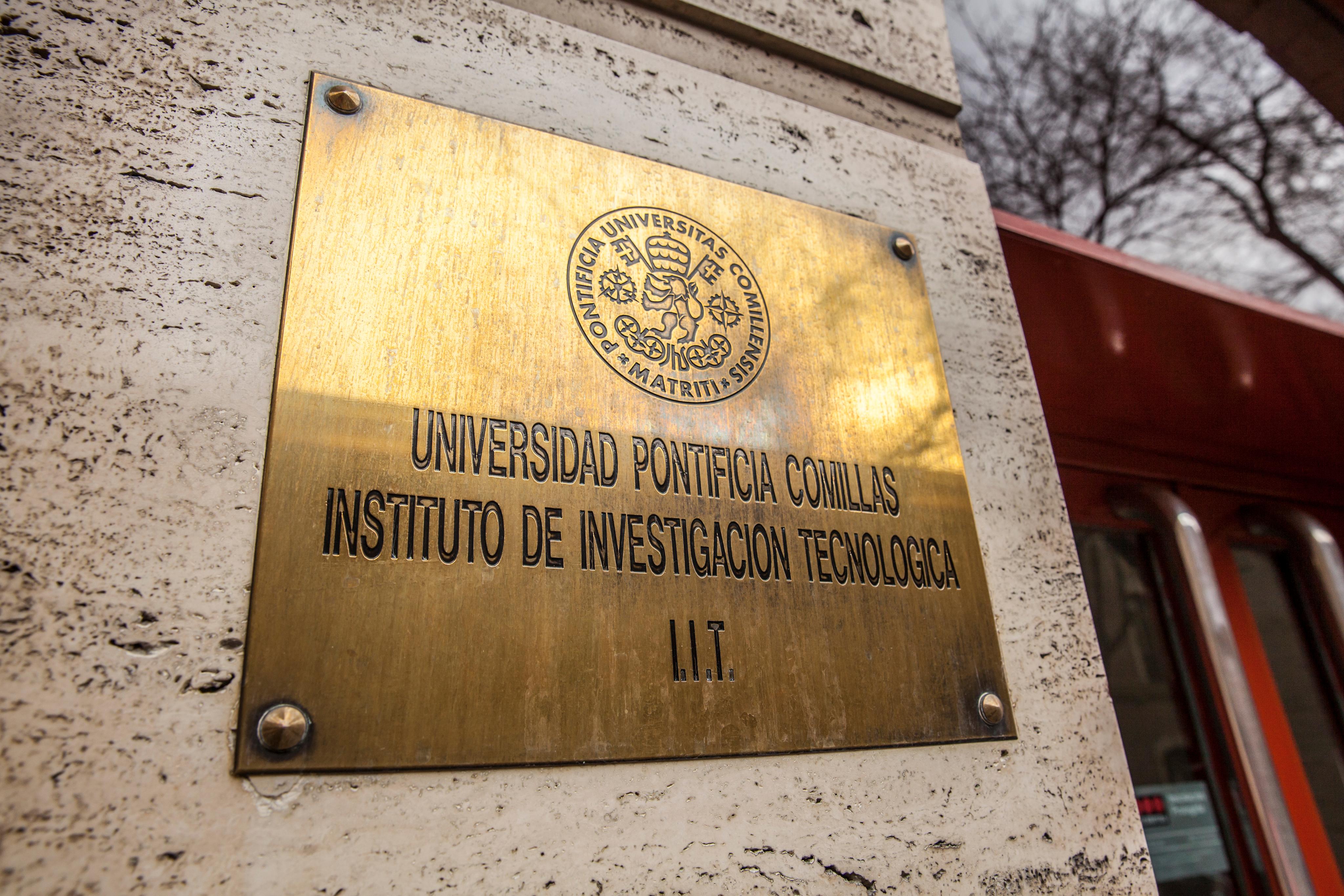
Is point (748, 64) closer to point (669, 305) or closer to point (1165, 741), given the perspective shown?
point (669, 305)

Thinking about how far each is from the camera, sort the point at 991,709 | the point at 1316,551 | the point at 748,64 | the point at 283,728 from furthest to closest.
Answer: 1. the point at 1316,551
2. the point at 748,64
3. the point at 991,709
4. the point at 283,728

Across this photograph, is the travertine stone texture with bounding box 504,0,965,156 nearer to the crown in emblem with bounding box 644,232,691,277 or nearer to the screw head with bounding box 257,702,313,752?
the crown in emblem with bounding box 644,232,691,277

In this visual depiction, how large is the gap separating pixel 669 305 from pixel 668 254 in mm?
86

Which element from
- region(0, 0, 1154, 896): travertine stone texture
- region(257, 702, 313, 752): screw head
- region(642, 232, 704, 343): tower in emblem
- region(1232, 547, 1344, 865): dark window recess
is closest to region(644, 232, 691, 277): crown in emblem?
region(642, 232, 704, 343): tower in emblem

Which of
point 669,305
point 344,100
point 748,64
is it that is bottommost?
point 669,305

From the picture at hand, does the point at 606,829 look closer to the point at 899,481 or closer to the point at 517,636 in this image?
the point at 517,636

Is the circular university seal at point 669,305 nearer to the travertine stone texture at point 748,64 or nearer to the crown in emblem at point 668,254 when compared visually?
the crown in emblem at point 668,254

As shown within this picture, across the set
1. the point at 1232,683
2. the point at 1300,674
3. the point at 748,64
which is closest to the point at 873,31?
the point at 748,64

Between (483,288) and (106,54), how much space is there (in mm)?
482

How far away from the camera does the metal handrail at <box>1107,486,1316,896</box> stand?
1.63 meters

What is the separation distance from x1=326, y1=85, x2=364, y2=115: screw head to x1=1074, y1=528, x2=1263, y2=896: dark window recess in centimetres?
201

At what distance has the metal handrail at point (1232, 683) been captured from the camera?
1.63m

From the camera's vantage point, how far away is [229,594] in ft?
2.35

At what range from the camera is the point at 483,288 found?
3.04 feet
